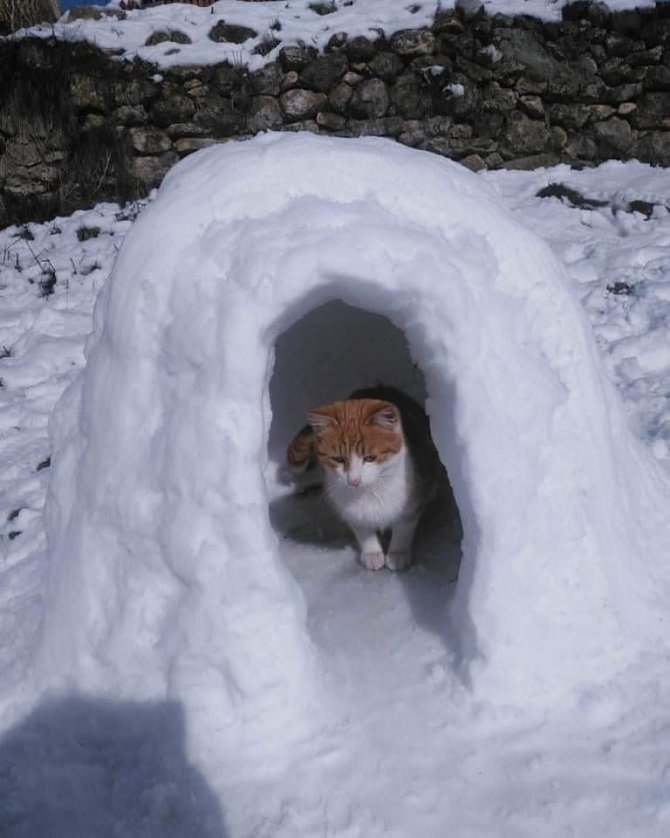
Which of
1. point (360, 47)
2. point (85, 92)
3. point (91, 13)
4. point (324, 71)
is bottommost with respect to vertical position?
point (85, 92)

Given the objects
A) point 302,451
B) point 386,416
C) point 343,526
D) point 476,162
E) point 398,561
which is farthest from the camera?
point 476,162

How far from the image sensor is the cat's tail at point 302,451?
125 inches

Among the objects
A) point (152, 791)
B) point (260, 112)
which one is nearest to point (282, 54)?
point (260, 112)

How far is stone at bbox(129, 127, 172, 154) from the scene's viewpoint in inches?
259

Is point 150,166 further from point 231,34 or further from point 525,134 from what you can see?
Result: point 525,134

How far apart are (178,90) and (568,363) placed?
5410 millimetres

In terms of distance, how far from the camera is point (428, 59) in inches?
255

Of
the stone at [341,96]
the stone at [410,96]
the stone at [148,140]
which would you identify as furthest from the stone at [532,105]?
the stone at [148,140]

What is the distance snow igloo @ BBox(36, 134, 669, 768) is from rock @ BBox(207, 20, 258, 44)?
5072 millimetres

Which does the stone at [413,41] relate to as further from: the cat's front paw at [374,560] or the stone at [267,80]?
the cat's front paw at [374,560]

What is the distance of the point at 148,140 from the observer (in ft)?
21.6

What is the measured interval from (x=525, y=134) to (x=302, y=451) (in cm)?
466

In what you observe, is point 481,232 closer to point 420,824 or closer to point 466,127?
point 420,824

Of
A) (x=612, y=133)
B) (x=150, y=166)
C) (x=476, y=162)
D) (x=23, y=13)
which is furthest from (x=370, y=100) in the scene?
(x=23, y=13)
